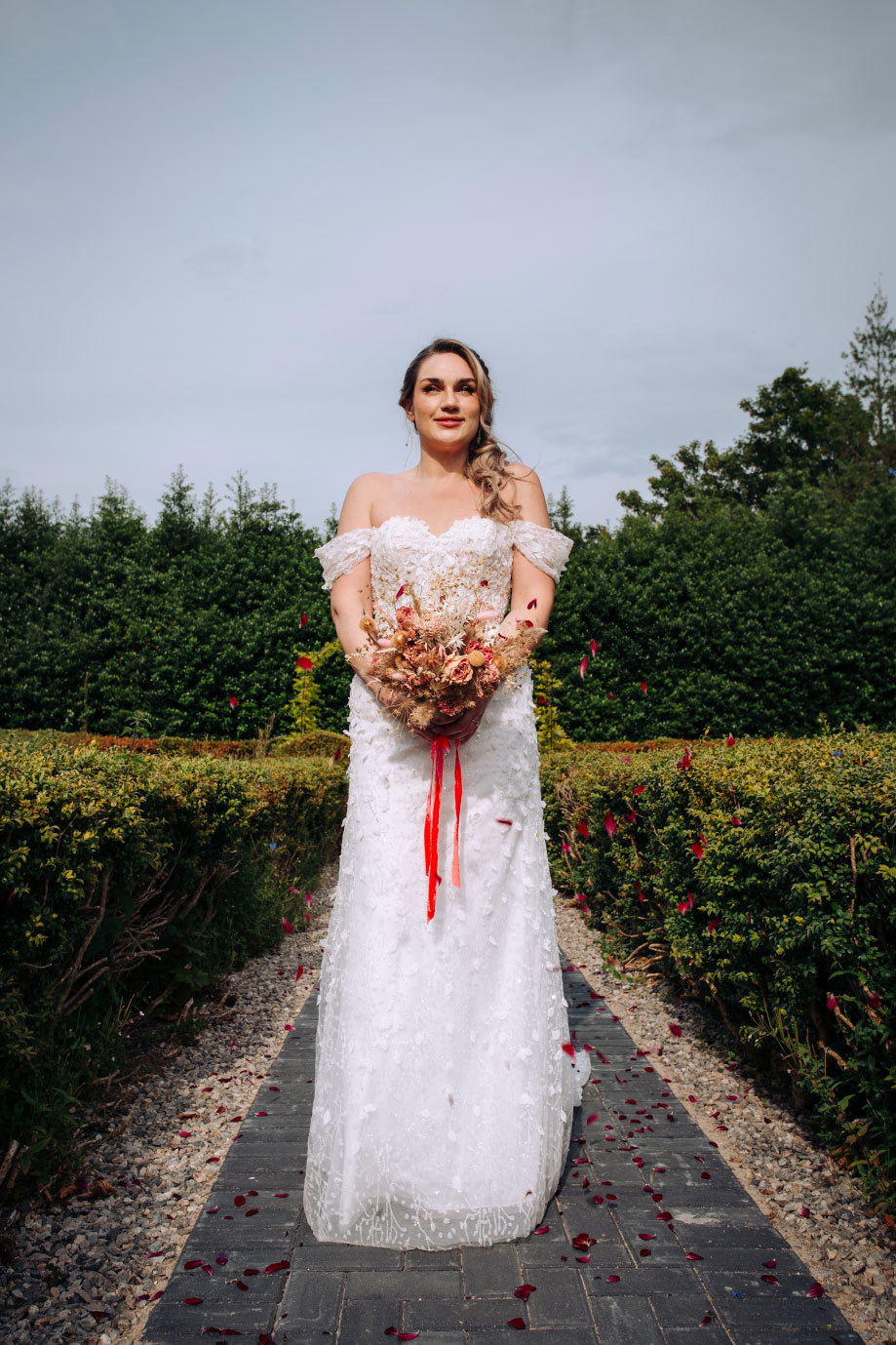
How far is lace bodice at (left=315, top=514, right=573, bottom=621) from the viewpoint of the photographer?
111 inches

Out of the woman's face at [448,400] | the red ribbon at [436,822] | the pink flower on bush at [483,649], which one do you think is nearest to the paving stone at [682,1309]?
the red ribbon at [436,822]

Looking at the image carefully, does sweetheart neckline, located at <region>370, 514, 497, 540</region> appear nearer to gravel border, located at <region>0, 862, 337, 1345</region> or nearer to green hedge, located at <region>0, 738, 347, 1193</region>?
green hedge, located at <region>0, 738, 347, 1193</region>

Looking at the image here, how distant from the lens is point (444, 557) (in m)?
2.84

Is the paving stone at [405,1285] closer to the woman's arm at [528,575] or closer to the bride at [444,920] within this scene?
the bride at [444,920]

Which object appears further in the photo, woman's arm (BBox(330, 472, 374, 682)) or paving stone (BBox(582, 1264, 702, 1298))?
woman's arm (BBox(330, 472, 374, 682))

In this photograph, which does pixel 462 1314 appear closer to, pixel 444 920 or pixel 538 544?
pixel 444 920

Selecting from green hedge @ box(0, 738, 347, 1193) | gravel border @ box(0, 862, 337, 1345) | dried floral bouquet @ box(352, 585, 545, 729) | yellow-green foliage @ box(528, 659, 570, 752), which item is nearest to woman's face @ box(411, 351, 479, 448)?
dried floral bouquet @ box(352, 585, 545, 729)

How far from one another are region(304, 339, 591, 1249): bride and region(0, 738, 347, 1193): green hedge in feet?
2.71

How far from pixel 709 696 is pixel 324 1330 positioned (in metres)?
12.1

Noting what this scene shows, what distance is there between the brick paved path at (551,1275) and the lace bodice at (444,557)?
1.88 meters

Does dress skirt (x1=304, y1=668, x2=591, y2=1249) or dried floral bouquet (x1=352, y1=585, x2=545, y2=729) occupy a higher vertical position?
dried floral bouquet (x1=352, y1=585, x2=545, y2=729)

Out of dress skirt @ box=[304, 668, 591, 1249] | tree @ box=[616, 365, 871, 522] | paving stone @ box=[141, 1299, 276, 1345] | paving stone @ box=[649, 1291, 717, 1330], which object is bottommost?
paving stone @ box=[141, 1299, 276, 1345]

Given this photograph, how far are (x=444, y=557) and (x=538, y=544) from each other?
1.22 feet

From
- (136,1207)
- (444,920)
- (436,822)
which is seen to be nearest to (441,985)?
(444,920)
